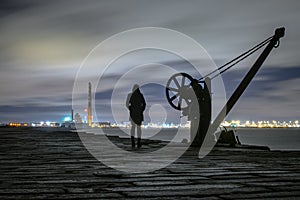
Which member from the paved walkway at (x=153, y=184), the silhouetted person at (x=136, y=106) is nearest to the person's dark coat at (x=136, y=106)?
the silhouetted person at (x=136, y=106)

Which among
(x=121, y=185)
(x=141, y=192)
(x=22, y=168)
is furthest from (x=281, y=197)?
(x=22, y=168)

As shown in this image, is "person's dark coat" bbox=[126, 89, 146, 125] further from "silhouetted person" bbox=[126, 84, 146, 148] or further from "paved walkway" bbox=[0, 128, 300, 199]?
"paved walkway" bbox=[0, 128, 300, 199]

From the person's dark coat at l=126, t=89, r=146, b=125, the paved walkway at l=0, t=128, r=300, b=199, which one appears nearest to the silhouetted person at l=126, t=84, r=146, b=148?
the person's dark coat at l=126, t=89, r=146, b=125

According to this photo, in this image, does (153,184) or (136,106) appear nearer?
(153,184)

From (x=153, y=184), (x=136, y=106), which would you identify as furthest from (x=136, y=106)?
(x=153, y=184)

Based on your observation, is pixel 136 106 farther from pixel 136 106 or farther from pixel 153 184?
pixel 153 184

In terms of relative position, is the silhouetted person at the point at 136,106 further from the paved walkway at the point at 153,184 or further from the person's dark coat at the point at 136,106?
the paved walkway at the point at 153,184

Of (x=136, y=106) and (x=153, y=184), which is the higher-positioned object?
(x=136, y=106)

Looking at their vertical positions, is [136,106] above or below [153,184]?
above

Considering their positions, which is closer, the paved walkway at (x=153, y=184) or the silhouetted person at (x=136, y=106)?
the paved walkway at (x=153, y=184)

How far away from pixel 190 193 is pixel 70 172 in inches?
98.4

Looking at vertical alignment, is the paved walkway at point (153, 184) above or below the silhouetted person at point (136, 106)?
below

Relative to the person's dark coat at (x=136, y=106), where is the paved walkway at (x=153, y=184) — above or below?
below

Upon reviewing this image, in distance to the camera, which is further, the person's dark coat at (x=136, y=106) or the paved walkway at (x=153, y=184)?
the person's dark coat at (x=136, y=106)
